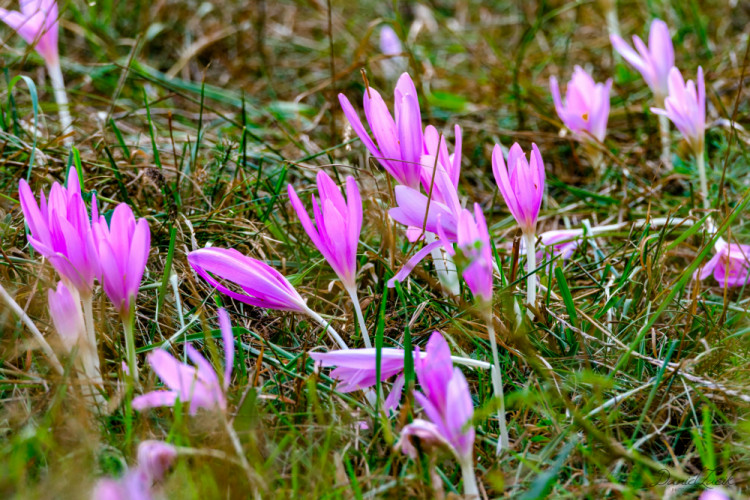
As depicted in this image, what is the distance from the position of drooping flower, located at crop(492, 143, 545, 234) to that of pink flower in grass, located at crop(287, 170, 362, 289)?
0.69ft

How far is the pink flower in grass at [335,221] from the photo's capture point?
3.31 ft

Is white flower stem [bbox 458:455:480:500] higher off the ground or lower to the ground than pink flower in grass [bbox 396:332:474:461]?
lower

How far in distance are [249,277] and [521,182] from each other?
0.42 metres

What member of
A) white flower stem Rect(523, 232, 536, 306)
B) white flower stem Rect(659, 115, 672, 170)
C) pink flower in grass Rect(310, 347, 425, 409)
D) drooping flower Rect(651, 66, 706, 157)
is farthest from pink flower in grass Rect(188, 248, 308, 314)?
white flower stem Rect(659, 115, 672, 170)

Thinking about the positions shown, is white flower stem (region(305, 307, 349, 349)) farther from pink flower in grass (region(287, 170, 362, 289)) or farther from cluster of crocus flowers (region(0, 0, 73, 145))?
cluster of crocus flowers (region(0, 0, 73, 145))

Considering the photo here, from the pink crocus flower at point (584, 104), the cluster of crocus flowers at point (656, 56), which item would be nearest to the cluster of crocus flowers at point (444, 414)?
the pink crocus flower at point (584, 104)

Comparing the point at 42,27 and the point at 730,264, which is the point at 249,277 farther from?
the point at 42,27

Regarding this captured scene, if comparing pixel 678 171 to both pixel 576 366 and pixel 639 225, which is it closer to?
pixel 639 225

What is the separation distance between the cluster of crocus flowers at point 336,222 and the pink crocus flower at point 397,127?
89mm

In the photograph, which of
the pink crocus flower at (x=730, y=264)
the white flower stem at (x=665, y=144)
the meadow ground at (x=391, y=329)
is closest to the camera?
the meadow ground at (x=391, y=329)

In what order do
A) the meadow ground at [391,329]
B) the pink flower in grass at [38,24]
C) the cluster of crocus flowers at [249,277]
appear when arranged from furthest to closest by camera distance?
the pink flower in grass at [38,24] < the cluster of crocus flowers at [249,277] < the meadow ground at [391,329]

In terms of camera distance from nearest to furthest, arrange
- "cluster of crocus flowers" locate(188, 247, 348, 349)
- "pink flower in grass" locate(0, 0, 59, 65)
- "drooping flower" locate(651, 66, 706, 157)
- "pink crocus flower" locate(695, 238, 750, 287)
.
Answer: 1. "cluster of crocus flowers" locate(188, 247, 348, 349)
2. "pink crocus flower" locate(695, 238, 750, 287)
3. "drooping flower" locate(651, 66, 706, 157)
4. "pink flower in grass" locate(0, 0, 59, 65)

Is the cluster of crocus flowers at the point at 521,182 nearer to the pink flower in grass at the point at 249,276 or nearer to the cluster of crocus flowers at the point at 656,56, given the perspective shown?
the pink flower in grass at the point at 249,276

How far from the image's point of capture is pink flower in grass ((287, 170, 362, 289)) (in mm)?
1010
